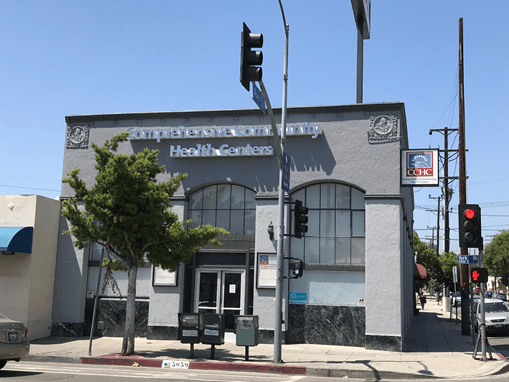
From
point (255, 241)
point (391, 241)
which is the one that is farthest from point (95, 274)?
point (391, 241)

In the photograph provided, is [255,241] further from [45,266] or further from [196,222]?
[45,266]

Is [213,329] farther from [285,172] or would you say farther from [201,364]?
[285,172]

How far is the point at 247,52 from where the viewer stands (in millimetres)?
11148

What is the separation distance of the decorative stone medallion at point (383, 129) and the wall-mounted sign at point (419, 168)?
27.1 inches

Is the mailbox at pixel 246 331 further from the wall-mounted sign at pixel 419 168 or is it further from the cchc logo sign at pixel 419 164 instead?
the cchc logo sign at pixel 419 164

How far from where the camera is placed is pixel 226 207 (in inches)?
802

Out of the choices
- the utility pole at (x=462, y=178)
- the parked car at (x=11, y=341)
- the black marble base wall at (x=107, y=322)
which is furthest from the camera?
the utility pole at (x=462, y=178)

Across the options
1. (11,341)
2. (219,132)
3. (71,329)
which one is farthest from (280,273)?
(71,329)

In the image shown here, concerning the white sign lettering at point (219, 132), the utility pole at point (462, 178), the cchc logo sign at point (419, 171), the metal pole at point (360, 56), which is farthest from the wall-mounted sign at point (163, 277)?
the utility pole at point (462, 178)

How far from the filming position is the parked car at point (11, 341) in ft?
39.9

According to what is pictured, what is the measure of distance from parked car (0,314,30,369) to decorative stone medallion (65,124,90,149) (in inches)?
393

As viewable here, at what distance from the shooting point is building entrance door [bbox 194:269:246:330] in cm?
1956

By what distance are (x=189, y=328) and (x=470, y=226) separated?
8213 mm

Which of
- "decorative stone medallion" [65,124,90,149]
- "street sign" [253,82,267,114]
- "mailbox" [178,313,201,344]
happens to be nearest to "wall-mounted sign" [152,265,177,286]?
"mailbox" [178,313,201,344]
